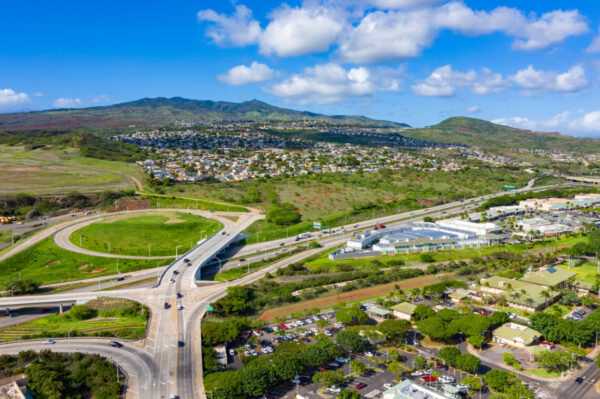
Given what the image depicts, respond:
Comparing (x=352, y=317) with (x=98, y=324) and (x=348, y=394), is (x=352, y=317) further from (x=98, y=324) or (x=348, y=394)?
(x=98, y=324)

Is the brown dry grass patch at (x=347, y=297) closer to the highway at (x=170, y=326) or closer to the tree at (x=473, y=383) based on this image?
the highway at (x=170, y=326)

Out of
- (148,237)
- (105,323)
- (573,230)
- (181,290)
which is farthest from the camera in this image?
(573,230)

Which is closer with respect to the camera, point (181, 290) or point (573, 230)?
point (181, 290)

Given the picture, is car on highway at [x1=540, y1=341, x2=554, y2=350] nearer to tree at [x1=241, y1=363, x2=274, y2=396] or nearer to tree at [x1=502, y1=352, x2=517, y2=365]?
tree at [x1=502, y1=352, x2=517, y2=365]

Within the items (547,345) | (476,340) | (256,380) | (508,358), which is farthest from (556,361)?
(256,380)

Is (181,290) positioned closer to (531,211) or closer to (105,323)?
(105,323)

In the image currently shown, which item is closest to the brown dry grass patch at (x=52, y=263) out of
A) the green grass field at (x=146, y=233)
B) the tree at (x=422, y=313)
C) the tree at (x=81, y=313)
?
the green grass field at (x=146, y=233)

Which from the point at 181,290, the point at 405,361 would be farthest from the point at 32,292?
the point at 405,361
